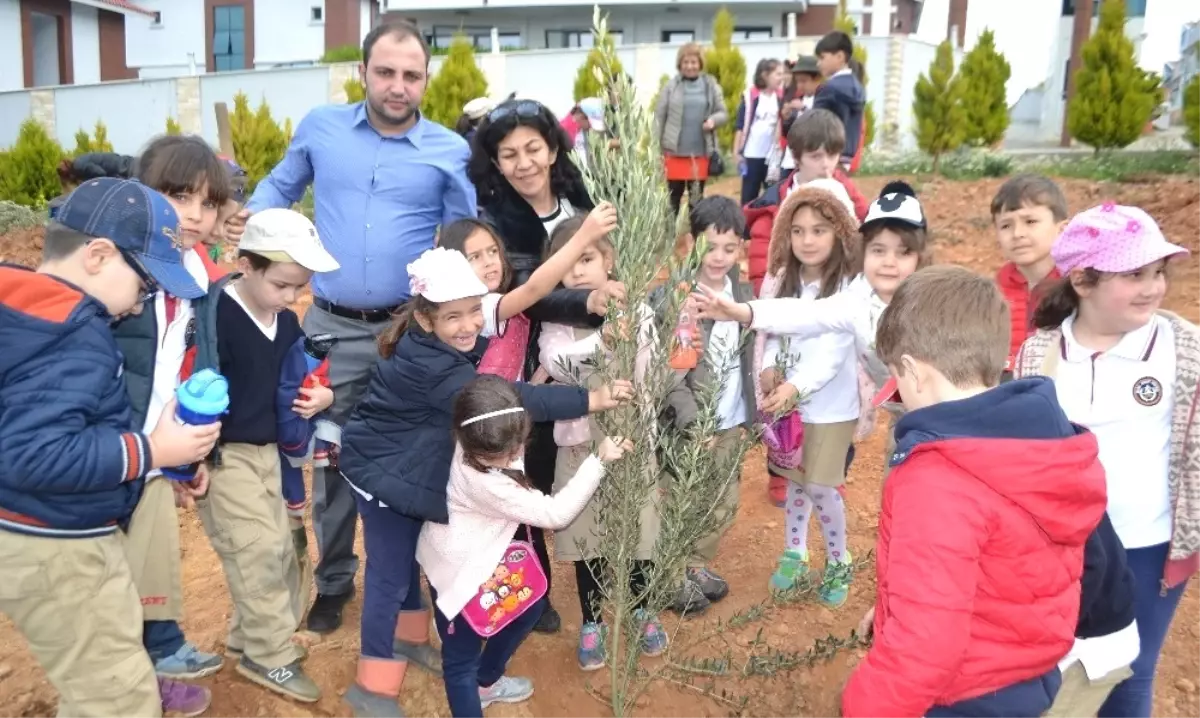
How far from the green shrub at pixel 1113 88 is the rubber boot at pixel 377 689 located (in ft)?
43.8

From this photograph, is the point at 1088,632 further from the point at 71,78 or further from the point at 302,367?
the point at 71,78

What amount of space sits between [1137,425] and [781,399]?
105cm

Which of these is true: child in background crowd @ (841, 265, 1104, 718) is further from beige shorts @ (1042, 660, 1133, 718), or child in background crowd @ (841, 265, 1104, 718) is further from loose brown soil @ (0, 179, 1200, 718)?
loose brown soil @ (0, 179, 1200, 718)

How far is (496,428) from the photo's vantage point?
256 cm

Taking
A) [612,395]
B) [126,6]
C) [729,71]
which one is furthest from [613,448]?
[126,6]

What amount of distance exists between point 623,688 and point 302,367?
1535 mm

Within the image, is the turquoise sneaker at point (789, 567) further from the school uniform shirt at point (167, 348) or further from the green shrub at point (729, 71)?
the green shrub at point (729, 71)

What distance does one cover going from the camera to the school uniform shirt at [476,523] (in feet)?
8.55

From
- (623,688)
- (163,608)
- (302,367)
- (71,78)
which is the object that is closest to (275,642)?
(163,608)

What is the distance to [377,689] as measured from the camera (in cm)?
299

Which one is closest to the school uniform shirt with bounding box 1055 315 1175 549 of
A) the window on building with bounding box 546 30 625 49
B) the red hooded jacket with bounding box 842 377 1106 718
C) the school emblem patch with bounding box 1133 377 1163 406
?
the school emblem patch with bounding box 1133 377 1163 406

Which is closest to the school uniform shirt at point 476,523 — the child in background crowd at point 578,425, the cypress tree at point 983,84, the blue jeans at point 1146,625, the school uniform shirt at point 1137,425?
the child in background crowd at point 578,425

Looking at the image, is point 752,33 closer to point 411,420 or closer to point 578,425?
point 578,425

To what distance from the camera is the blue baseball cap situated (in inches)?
88.0
